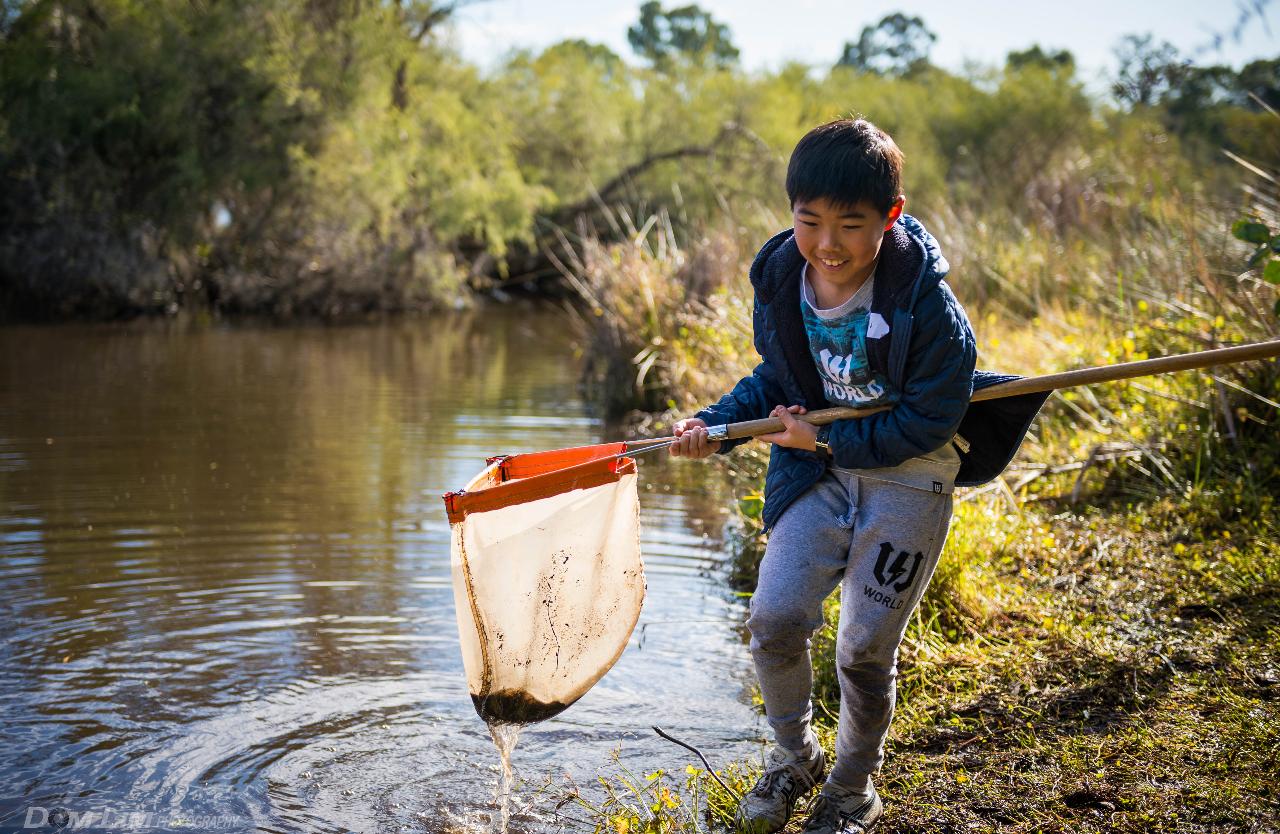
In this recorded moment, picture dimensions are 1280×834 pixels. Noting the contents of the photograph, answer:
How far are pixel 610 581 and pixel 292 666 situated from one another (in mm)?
1921

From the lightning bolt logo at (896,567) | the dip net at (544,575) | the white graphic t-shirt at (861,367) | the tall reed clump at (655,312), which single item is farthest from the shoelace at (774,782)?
the tall reed clump at (655,312)

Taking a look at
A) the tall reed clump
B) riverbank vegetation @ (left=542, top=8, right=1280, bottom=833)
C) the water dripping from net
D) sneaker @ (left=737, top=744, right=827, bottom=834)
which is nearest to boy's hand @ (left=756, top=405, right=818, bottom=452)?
sneaker @ (left=737, top=744, right=827, bottom=834)

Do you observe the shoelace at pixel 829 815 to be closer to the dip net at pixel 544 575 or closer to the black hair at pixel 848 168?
the dip net at pixel 544 575

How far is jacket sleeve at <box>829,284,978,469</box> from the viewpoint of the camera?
3145 millimetres

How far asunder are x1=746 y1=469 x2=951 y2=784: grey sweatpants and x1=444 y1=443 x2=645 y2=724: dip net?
551 millimetres

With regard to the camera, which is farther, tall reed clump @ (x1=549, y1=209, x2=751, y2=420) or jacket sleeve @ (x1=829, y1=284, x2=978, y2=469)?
tall reed clump @ (x1=549, y1=209, x2=751, y2=420)

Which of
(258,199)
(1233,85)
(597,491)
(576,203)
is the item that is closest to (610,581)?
(597,491)

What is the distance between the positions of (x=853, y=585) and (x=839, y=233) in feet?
3.05

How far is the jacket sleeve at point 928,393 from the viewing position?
3.14 meters

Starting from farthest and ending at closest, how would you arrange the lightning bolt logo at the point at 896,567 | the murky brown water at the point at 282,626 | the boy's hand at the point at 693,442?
1. the murky brown water at the point at 282,626
2. the boy's hand at the point at 693,442
3. the lightning bolt logo at the point at 896,567

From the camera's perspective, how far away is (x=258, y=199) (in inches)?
882

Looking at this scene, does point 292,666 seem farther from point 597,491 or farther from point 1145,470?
point 1145,470

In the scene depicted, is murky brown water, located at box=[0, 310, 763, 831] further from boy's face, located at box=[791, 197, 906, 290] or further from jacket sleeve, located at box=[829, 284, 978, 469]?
boy's face, located at box=[791, 197, 906, 290]

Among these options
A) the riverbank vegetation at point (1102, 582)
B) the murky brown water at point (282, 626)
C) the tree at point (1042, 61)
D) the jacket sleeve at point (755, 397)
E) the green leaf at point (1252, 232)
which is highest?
the tree at point (1042, 61)
